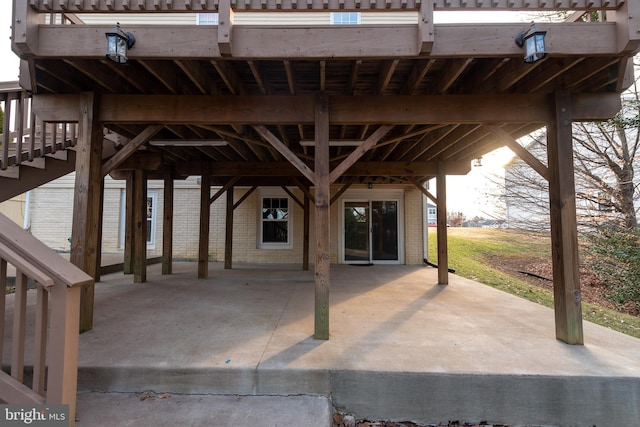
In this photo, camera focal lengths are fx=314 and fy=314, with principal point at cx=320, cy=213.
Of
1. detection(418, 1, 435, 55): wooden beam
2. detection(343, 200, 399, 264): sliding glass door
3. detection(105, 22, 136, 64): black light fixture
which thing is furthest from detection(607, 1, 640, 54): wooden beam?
detection(343, 200, 399, 264): sliding glass door

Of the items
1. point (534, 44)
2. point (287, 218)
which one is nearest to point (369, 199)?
point (287, 218)

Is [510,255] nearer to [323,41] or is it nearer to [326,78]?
[326,78]

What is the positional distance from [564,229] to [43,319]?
442 cm

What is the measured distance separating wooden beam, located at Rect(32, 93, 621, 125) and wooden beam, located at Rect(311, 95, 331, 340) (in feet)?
0.51

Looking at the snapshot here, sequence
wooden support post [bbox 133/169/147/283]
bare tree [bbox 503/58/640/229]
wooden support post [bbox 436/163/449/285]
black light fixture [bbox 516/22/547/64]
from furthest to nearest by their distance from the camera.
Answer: bare tree [bbox 503/58/640/229] < wooden support post [bbox 436/163/449/285] < wooden support post [bbox 133/169/147/283] < black light fixture [bbox 516/22/547/64]

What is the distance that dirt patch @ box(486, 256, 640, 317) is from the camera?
700 centimetres

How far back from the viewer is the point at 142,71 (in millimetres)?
3508

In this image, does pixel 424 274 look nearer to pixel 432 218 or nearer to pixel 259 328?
pixel 259 328

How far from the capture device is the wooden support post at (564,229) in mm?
3170

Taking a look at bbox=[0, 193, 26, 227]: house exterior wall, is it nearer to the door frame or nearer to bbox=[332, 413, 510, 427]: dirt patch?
the door frame

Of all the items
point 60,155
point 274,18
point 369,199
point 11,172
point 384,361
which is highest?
point 274,18

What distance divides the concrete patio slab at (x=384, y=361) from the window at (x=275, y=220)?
5.61 metres

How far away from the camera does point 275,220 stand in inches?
396

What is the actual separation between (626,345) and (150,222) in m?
10.8
